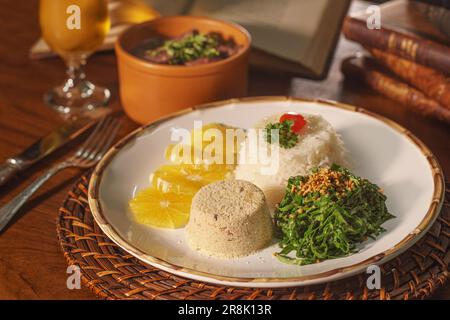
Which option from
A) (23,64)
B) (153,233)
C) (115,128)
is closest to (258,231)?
(153,233)

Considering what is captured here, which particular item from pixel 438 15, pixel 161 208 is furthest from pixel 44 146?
pixel 438 15

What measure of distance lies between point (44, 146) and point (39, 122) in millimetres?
240

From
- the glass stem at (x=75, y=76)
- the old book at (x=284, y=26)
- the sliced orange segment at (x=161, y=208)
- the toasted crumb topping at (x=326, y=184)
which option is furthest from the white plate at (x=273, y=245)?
the glass stem at (x=75, y=76)

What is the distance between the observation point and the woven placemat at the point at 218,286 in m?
1.42

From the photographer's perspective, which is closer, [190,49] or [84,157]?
[84,157]

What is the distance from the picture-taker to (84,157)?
1.99 metres

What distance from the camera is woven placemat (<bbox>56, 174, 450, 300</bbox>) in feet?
4.65

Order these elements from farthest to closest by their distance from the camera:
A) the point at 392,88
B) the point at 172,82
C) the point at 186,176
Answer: the point at 392,88 → the point at 172,82 → the point at 186,176

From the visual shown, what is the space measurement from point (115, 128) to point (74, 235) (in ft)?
1.97

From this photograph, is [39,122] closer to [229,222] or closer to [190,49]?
[190,49]

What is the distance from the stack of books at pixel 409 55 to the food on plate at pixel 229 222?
2.80ft

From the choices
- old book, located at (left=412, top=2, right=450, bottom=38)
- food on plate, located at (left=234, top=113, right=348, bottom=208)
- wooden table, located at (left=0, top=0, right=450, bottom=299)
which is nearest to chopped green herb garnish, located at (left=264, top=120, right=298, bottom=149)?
food on plate, located at (left=234, top=113, right=348, bottom=208)

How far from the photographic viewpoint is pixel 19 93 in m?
2.42

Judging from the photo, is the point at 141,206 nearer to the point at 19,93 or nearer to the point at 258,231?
the point at 258,231
